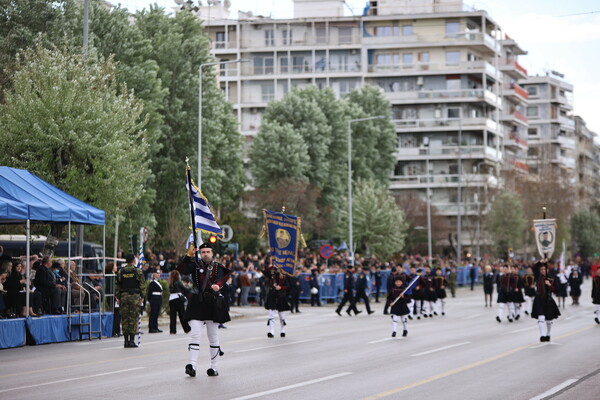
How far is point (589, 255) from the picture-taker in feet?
422

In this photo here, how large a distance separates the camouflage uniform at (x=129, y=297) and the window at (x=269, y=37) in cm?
8517

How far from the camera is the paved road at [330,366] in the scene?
1448 cm

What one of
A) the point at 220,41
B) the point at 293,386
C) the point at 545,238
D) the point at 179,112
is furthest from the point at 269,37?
the point at 293,386

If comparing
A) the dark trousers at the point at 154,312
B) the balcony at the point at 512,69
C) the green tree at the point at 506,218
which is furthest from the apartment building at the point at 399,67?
the dark trousers at the point at 154,312

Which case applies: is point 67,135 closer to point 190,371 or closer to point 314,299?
point 190,371

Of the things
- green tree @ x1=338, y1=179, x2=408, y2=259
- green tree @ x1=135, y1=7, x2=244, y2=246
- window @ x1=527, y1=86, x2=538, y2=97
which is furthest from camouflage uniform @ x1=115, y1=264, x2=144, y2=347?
window @ x1=527, y1=86, x2=538, y2=97

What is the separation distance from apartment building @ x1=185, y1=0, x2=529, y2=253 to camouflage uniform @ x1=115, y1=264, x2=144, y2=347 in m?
82.4

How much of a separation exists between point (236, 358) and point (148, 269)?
15.3m

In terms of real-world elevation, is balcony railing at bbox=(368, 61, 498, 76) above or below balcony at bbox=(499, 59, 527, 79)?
below

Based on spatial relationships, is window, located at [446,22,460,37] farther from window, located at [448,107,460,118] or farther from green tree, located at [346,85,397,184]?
green tree, located at [346,85,397,184]

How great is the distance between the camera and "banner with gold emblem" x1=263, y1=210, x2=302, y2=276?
2684 centimetres

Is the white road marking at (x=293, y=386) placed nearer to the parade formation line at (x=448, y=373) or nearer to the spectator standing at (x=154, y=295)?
the parade formation line at (x=448, y=373)

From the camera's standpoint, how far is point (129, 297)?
23297 millimetres

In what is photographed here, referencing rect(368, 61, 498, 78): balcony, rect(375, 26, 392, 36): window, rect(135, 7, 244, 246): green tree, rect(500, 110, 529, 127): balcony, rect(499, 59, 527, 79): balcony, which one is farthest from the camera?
rect(499, 59, 527, 79): balcony
